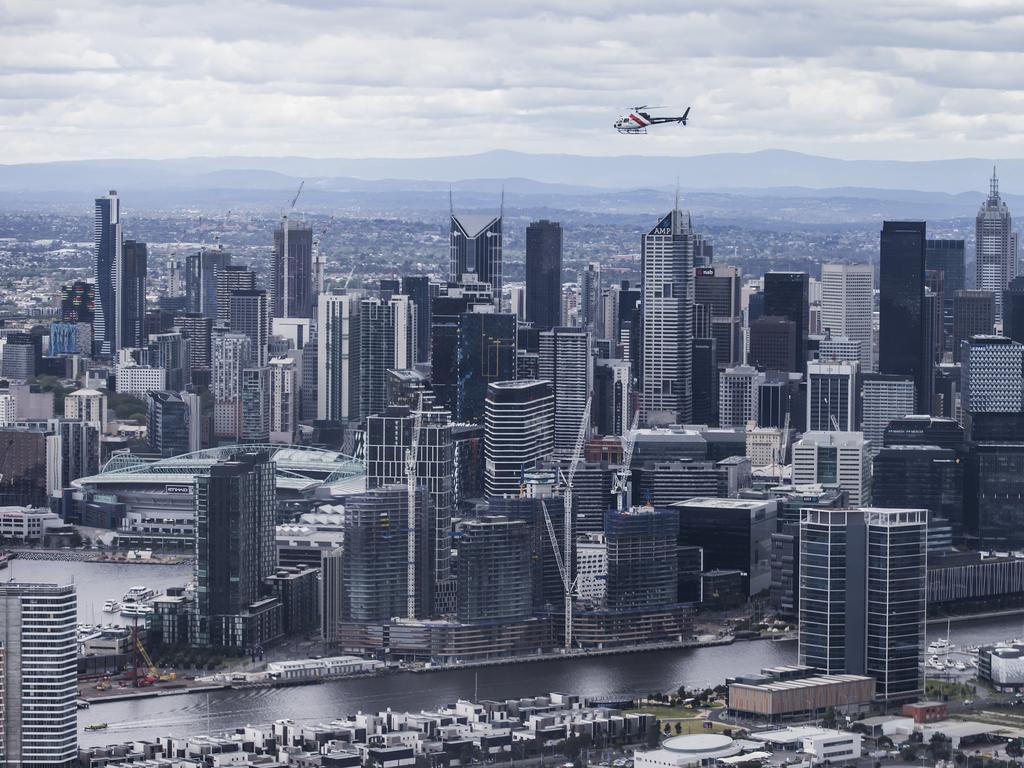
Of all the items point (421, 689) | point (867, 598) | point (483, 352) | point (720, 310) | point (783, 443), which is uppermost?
point (720, 310)

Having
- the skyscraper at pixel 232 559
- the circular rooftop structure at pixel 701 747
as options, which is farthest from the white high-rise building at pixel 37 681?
the skyscraper at pixel 232 559

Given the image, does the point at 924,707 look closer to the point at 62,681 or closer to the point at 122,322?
the point at 62,681

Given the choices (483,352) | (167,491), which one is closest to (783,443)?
(483,352)

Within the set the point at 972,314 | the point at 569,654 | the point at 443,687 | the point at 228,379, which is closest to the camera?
the point at 443,687

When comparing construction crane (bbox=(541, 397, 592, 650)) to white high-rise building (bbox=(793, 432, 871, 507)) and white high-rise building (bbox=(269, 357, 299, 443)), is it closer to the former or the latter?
white high-rise building (bbox=(793, 432, 871, 507))

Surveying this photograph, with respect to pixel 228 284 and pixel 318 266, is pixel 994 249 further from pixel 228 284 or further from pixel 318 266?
pixel 228 284

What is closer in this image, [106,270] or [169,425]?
[169,425]
